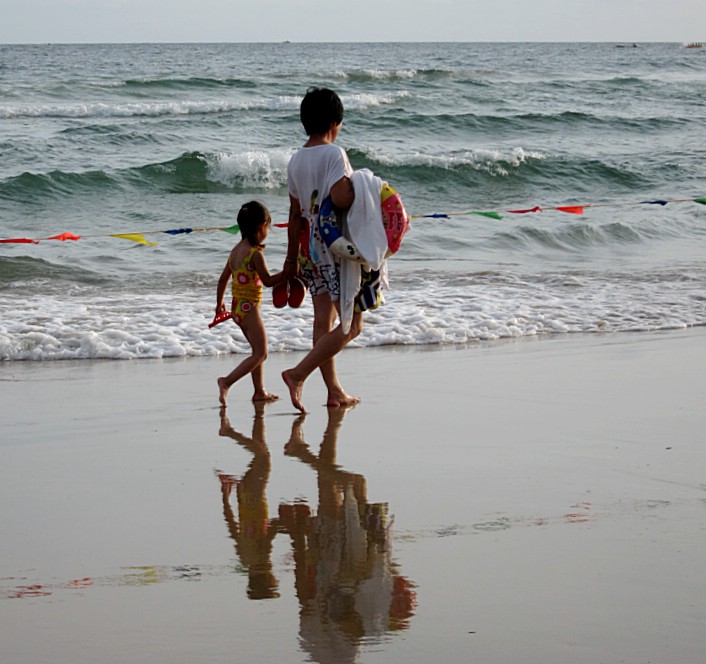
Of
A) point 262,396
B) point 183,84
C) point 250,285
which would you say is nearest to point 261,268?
point 250,285

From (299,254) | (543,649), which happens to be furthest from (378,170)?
(543,649)

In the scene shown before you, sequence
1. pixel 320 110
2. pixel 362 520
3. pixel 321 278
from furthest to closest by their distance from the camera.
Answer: pixel 321 278 → pixel 320 110 → pixel 362 520

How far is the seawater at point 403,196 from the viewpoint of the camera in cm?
806

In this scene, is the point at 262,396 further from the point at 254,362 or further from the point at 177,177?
the point at 177,177

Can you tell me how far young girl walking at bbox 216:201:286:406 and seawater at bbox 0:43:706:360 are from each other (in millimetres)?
1454

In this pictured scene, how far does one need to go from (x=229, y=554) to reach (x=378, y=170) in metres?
15.3

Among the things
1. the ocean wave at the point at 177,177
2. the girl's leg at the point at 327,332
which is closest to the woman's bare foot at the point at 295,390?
the girl's leg at the point at 327,332

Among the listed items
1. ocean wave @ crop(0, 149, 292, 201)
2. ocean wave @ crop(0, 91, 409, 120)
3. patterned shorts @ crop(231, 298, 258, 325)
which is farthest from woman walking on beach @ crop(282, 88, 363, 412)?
ocean wave @ crop(0, 91, 409, 120)

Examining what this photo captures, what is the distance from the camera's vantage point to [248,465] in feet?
14.9

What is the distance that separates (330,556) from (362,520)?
15.1 inches

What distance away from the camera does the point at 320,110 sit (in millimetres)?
4953

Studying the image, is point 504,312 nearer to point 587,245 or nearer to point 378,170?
point 587,245

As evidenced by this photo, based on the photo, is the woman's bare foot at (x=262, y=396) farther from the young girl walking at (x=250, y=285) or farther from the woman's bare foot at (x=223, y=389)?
the woman's bare foot at (x=223, y=389)

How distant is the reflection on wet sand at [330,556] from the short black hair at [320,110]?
4.92 ft
